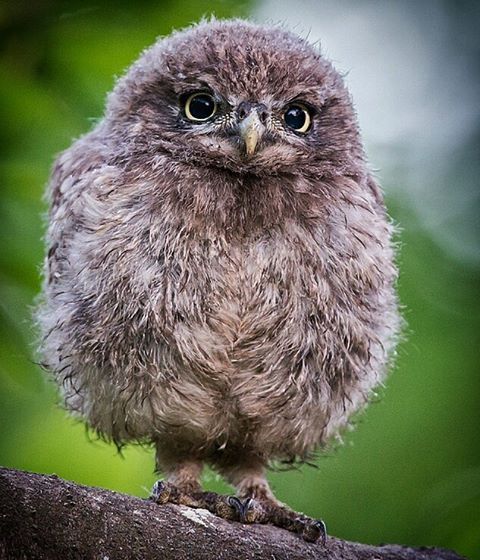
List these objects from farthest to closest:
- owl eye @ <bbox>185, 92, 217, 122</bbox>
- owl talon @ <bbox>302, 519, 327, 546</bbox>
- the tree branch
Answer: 1. owl eye @ <bbox>185, 92, 217, 122</bbox>
2. owl talon @ <bbox>302, 519, 327, 546</bbox>
3. the tree branch

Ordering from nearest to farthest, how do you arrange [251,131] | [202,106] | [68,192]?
1. [251,131]
2. [202,106]
3. [68,192]

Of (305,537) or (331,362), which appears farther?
(331,362)

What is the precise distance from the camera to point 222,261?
4.37 m

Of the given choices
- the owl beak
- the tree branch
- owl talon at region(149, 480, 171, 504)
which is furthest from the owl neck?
the tree branch

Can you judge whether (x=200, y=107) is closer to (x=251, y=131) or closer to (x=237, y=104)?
(x=237, y=104)

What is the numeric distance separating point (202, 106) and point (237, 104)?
0.63 ft

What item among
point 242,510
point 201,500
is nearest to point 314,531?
point 242,510

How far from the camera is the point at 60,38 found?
3580 mm

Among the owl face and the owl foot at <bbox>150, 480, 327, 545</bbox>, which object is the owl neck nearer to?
the owl face

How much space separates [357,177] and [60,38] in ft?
5.52

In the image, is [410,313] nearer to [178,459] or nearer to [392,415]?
[392,415]

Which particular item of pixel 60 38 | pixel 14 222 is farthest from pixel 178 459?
pixel 60 38

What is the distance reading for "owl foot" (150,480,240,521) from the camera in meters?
4.30

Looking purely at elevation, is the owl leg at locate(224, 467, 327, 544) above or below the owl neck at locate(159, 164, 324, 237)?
below
